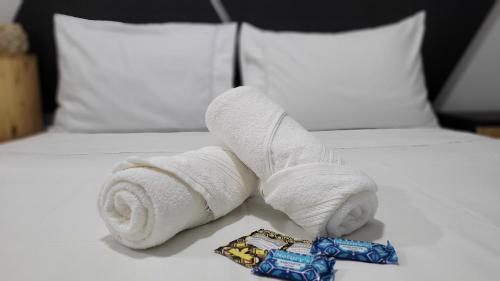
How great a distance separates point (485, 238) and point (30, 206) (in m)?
0.83

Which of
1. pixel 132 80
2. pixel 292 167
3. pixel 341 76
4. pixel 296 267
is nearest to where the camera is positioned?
pixel 296 267

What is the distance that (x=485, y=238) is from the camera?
0.75 metres

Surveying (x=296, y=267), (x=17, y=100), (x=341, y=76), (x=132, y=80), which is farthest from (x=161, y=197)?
(x=17, y=100)

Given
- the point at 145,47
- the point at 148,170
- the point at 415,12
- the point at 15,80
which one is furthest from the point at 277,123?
the point at 415,12

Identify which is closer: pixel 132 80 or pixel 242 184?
pixel 242 184

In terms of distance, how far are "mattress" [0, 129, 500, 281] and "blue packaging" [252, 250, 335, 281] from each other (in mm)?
20

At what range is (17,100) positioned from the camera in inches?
67.7

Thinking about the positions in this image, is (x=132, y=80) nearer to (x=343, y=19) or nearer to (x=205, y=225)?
(x=205, y=225)

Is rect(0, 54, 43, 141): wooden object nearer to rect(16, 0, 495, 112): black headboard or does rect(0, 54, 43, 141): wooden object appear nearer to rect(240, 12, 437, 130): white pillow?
rect(16, 0, 495, 112): black headboard

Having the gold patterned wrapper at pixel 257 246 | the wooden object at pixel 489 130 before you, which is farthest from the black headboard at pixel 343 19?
the gold patterned wrapper at pixel 257 246

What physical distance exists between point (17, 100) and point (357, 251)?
1.52 metres

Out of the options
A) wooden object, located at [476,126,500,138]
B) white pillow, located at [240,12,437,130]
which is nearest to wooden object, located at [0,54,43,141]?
white pillow, located at [240,12,437,130]

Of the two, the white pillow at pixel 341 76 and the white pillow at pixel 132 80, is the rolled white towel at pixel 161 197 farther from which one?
the white pillow at pixel 341 76

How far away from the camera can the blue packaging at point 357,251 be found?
25.6 inches
